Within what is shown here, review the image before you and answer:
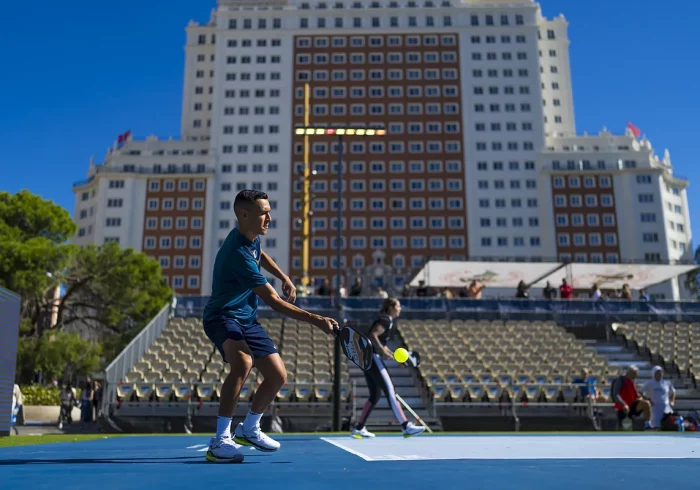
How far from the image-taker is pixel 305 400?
18344mm

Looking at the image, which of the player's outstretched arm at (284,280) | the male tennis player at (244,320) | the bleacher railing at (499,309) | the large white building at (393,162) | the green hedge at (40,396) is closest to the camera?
the male tennis player at (244,320)

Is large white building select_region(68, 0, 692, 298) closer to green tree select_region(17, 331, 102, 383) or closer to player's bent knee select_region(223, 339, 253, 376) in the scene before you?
green tree select_region(17, 331, 102, 383)

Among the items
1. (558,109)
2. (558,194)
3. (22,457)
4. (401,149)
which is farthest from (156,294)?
(558,109)

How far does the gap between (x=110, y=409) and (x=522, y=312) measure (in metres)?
18.3

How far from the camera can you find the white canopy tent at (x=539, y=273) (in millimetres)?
34156

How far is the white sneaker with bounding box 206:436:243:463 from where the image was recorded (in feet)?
16.7

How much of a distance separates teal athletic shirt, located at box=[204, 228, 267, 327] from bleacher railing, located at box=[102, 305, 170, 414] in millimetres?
12952

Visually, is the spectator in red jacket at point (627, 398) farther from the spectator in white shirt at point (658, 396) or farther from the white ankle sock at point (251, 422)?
the white ankle sock at point (251, 422)

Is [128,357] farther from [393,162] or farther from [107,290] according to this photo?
[393,162]

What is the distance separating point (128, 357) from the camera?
2014 cm

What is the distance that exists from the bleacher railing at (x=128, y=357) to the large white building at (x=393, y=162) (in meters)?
60.4

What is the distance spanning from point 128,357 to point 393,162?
74310 millimetres

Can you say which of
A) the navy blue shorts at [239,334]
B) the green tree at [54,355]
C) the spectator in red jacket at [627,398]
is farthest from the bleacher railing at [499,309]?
the navy blue shorts at [239,334]

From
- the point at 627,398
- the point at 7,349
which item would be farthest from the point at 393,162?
the point at 7,349
